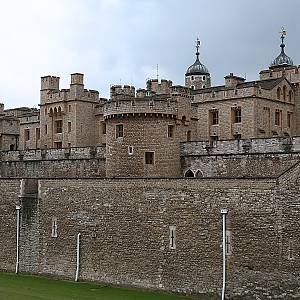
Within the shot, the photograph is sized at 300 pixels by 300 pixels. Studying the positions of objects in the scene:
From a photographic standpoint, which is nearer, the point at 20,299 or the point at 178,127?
the point at 20,299

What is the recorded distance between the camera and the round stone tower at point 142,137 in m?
35.9

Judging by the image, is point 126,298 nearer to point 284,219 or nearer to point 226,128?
point 284,219

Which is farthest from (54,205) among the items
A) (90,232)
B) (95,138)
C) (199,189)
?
A: (95,138)

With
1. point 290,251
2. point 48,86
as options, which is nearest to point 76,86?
point 48,86

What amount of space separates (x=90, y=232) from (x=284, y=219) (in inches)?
420

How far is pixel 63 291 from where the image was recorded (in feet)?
106

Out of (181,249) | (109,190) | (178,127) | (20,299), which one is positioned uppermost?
(178,127)

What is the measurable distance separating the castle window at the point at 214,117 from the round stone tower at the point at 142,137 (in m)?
14.8

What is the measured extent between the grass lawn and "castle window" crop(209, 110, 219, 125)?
65.3ft

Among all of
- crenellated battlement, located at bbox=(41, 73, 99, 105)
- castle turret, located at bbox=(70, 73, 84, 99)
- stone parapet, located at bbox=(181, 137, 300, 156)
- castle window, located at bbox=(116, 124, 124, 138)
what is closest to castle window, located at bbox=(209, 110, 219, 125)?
crenellated battlement, located at bbox=(41, 73, 99, 105)

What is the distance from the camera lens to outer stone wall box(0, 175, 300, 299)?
27953 mm

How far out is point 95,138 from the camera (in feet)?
189

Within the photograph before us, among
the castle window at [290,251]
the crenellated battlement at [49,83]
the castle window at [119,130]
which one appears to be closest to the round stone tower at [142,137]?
the castle window at [119,130]

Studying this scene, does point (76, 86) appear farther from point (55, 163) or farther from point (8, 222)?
point (8, 222)
